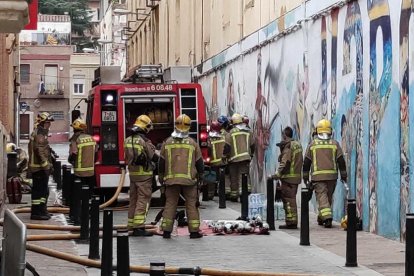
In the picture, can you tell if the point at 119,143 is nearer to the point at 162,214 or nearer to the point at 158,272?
the point at 162,214

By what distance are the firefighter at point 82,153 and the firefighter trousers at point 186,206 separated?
5.01m

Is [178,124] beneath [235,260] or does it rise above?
above

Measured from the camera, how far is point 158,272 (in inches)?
316

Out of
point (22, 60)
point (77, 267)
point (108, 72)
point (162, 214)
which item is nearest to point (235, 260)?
point (77, 267)

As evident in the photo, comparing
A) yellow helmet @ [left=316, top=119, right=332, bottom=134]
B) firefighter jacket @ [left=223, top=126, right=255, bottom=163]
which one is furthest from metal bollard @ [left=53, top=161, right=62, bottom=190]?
yellow helmet @ [left=316, top=119, right=332, bottom=134]

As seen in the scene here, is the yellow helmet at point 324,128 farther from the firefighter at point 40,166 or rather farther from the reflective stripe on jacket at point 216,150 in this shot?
the reflective stripe on jacket at point 216,150

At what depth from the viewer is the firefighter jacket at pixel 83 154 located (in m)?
21.6

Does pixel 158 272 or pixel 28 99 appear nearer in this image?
pixel 158 272

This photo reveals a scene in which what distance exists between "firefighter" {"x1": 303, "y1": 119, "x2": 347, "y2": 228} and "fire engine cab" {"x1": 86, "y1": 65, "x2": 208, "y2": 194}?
545cm

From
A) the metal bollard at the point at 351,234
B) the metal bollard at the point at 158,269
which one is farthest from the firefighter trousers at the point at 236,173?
the metal bollard at the point at 158,269

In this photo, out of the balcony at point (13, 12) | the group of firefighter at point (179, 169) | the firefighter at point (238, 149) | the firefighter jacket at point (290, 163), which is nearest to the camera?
the balcony at point (13, 12)

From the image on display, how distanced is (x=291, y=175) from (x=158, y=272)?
35.1 ft

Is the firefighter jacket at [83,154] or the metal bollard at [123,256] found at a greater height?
the firefighter jacket at [83,154]

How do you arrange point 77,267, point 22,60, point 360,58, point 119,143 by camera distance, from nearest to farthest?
point 77,267 < point 360,58 < point 119,143 < point 22,60
